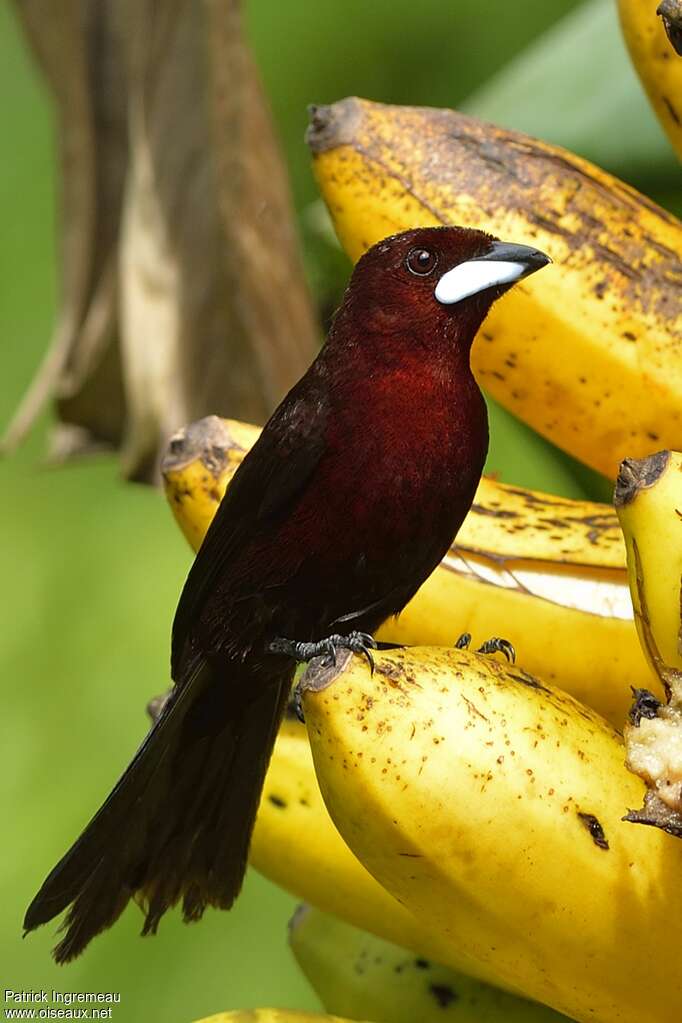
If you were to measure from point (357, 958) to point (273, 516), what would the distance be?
0.35 meters

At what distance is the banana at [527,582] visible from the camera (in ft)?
3.62

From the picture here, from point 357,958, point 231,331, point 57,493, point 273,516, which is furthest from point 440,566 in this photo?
point 57,493

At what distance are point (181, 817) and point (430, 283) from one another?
1.46ft

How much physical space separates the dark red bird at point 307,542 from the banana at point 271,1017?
14 cm

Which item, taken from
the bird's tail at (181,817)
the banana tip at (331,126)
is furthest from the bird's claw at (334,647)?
the banana tip at (331,126)

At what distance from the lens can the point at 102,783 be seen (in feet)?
6.40

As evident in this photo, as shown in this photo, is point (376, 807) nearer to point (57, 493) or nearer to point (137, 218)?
point (137, 218)

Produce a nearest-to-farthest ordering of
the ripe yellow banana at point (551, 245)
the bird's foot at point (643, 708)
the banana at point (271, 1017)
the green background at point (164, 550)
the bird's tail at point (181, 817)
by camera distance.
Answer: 1. the bird's foot at point (643, 708)
2. the banana at point (271, 1017)
3. the bird's tail at point (181, 817)
4. the ripe yellow banana at point (551, 245)
5. the green background at point (164, 550)

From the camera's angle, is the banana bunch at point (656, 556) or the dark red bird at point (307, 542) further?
the dark red bird at point (307, 542)

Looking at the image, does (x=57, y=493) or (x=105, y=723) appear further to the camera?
(x=57, y=493)

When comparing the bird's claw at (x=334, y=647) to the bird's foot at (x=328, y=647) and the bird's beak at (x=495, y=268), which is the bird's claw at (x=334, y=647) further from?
the bird's beak at (x=495, y=268)

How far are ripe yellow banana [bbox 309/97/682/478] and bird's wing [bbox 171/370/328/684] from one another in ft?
0.54

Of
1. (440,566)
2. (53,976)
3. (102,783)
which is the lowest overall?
(53,976)

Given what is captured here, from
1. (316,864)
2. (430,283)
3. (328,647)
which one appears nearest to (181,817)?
(316,864)
